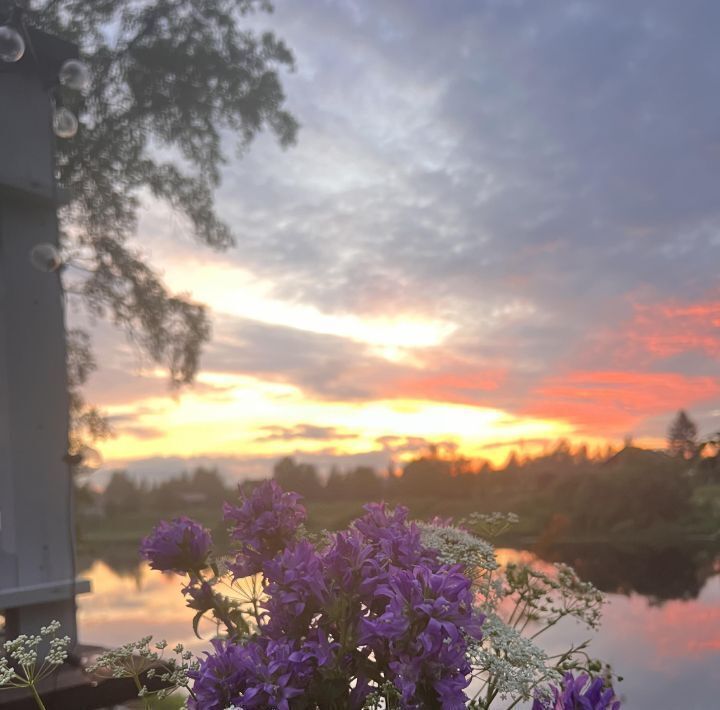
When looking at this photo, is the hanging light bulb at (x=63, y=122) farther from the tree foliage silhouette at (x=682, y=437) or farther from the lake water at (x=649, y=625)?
the tree foliage silhouette at (x=682, y=437)

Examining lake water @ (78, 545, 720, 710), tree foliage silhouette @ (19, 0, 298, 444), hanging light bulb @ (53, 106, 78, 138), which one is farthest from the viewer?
tree foliage silhouette @ (19, 0, 298, 444)

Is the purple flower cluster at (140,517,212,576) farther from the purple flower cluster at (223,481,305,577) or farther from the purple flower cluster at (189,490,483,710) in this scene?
the purple flower cluster at (189,490,483,710)

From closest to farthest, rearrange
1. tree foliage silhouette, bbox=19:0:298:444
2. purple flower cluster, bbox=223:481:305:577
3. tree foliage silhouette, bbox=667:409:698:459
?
purple flower cluster, bbox=223:481:305:577 → tree foliage silhouette, bbox=667:409:698:459 → tree foliage silhouette, bbox=19:0:298:444

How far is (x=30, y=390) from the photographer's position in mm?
1647

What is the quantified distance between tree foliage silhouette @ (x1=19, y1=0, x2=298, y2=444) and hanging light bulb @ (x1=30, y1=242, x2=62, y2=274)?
1.69m

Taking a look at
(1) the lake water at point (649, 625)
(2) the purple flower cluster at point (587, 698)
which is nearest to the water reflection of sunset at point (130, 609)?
(1) the lake water at point (649, 625)

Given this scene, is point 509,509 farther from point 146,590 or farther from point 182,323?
point 182,323

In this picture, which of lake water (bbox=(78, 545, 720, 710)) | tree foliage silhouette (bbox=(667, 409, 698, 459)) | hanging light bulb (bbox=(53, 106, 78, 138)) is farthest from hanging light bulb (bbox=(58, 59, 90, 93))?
tree foliage silhouette (bbox=(667, 409, 698, 459))

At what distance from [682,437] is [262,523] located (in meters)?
1.24

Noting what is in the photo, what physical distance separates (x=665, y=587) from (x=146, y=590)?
130 cm

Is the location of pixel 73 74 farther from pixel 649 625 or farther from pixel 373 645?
pixel 649 625

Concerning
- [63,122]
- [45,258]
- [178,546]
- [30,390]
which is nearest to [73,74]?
[63,122]

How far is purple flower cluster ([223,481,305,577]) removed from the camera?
796 millimetres

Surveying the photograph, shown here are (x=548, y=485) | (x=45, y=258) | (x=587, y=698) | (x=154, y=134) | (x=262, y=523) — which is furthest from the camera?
(x=154, y=134)
